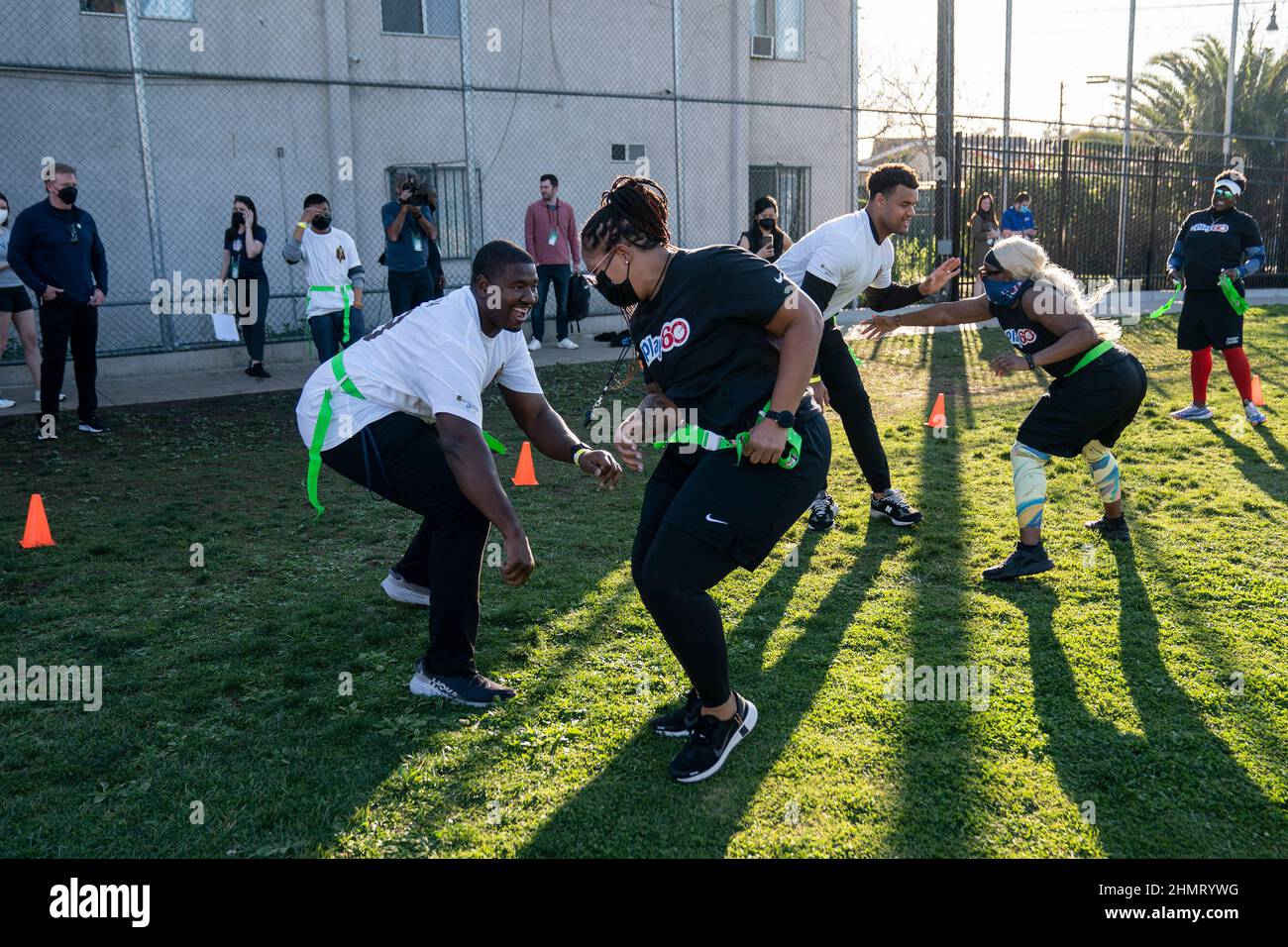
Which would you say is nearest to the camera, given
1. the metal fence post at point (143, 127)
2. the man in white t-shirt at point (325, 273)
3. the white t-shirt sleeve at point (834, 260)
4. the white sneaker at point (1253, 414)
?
the white t-shirt sleeve at point (834, 260)

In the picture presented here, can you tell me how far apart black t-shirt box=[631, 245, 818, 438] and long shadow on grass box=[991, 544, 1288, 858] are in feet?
4.92

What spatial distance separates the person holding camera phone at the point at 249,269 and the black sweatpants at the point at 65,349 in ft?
8.52

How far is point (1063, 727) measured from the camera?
3795mm

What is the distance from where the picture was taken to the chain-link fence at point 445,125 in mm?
12711

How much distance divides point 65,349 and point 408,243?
3.41 metres

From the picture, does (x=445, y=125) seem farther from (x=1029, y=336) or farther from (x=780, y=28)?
(x=1029, y=336)

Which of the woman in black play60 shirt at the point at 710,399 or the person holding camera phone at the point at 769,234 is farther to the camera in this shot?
the person holding camera phone at the point at 769,234

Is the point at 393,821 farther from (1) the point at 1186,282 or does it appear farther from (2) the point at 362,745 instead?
(1) the point at 1186,282

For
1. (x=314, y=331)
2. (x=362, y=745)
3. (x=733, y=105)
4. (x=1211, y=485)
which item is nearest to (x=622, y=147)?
(x=733, y=105)

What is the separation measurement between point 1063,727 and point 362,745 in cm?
243

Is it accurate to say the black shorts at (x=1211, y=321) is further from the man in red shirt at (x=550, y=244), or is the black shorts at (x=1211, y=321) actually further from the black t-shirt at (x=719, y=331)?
A: the black t-shirt at (x=719, y=331)

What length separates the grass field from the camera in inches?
127

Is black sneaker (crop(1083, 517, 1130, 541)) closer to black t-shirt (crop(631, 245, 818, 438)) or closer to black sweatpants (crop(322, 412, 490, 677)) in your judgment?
black t-shirt (crop(631, 245, 818, 438))

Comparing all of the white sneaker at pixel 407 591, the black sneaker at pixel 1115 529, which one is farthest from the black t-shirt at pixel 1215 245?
the white sneaker at pixel 407 591
